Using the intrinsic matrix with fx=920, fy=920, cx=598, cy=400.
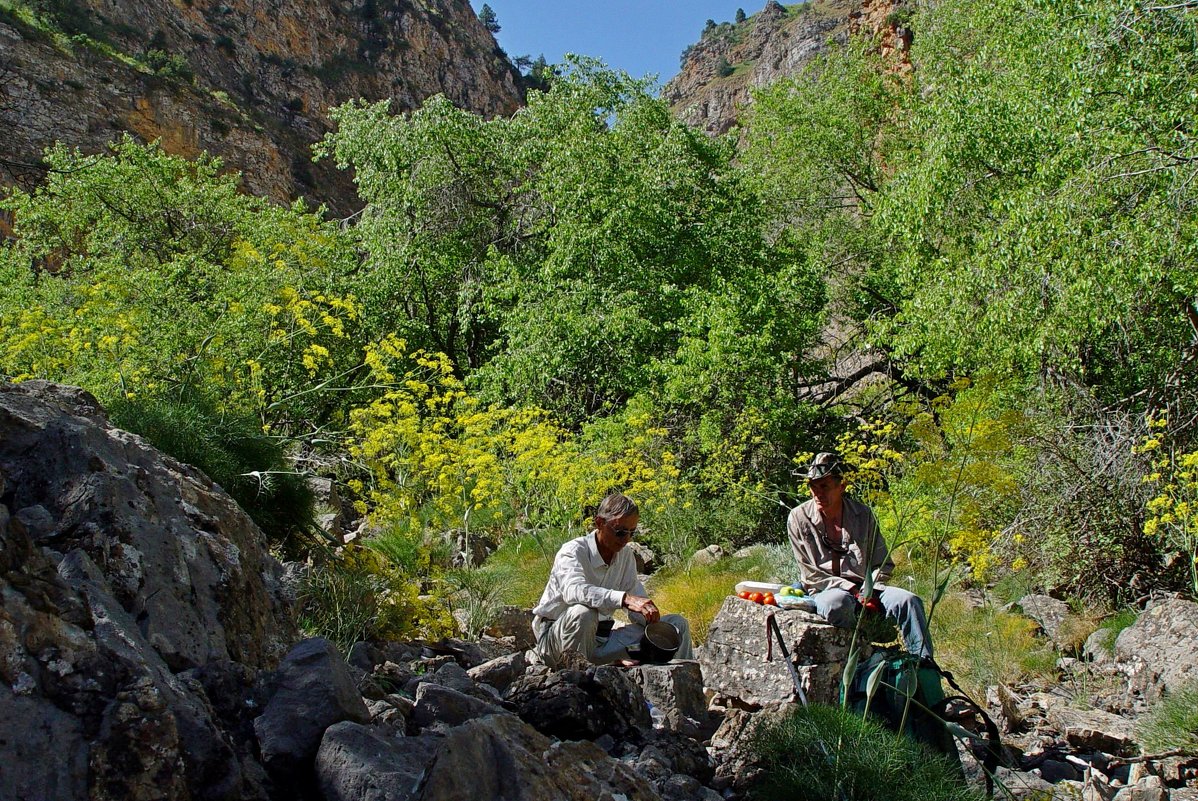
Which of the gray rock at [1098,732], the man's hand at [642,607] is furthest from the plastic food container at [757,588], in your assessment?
the gray rock at [1098,732]

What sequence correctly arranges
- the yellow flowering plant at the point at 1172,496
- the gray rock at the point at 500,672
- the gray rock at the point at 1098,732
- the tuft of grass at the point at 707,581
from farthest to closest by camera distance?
the tuft of grass at the point at 707,581
the yellow flowering plant at the point at 1172,496
the gray rock at the point at 1098,732
the gray rock at the point at 500,672

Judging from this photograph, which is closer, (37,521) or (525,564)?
(37,521)

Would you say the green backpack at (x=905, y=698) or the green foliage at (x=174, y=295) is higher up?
the green foliage at (x=174, y=295)

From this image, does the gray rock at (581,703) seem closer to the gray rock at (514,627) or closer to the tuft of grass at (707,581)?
the gray rock at (514,627)

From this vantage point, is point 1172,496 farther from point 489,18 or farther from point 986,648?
point 489,18

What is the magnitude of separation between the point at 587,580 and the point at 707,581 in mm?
3383

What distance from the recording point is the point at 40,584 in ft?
7.34

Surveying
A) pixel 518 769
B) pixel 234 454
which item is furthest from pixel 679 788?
pixel 234 454

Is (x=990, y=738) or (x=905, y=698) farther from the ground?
(x=905, y=698)

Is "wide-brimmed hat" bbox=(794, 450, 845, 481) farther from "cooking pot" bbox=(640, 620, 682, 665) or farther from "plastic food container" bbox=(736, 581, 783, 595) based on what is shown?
"cooking pot" bbox=(640, 620, 682, 665)

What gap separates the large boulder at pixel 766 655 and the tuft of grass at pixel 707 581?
1512mm

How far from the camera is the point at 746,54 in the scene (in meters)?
69.8

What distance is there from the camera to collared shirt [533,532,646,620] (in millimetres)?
4555

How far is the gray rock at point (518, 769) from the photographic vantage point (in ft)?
7.05
